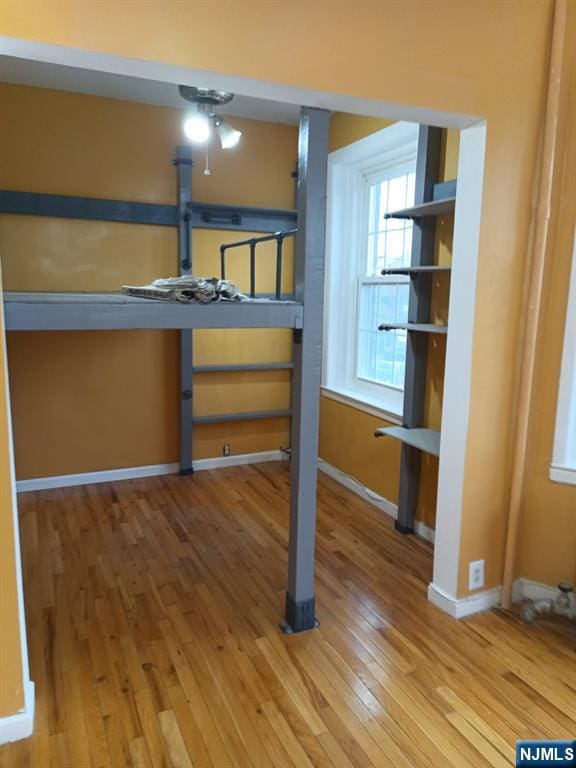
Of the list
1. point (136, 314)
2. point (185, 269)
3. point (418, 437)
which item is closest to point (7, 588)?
point (136, 314)

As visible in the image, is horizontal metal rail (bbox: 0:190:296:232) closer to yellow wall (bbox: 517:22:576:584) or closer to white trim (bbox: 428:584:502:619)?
yellow wall (bbox: 517:22:576:584)

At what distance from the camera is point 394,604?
254cm

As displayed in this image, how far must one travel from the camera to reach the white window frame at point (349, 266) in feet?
12.1

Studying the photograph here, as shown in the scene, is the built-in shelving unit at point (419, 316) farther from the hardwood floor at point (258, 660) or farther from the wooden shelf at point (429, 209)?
the hardwood floor at point (258, 660)

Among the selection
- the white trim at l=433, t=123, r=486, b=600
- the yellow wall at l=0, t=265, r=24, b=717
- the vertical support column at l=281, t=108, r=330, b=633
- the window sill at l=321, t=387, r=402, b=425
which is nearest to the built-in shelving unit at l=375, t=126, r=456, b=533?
the window sill at l=321, t=387, r=402, b=425

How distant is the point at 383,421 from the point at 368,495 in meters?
0.55

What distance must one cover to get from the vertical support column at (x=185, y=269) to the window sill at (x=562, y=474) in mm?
2569

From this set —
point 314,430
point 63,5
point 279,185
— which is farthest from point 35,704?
point 279,185

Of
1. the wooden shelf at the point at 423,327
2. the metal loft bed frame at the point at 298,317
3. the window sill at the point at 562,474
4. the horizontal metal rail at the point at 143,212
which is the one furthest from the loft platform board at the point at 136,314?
the horizontal metal rail at the point at 143,212

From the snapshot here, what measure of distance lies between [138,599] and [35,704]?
684 millimetres

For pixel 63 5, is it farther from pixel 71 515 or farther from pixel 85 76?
pixel 71 515

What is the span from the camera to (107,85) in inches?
136

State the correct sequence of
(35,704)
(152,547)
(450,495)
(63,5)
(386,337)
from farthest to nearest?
(386,337) < (152,547) < (450,495) < (35,704) < (63,5)

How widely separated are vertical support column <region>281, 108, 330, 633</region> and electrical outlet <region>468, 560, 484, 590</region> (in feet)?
2.38
